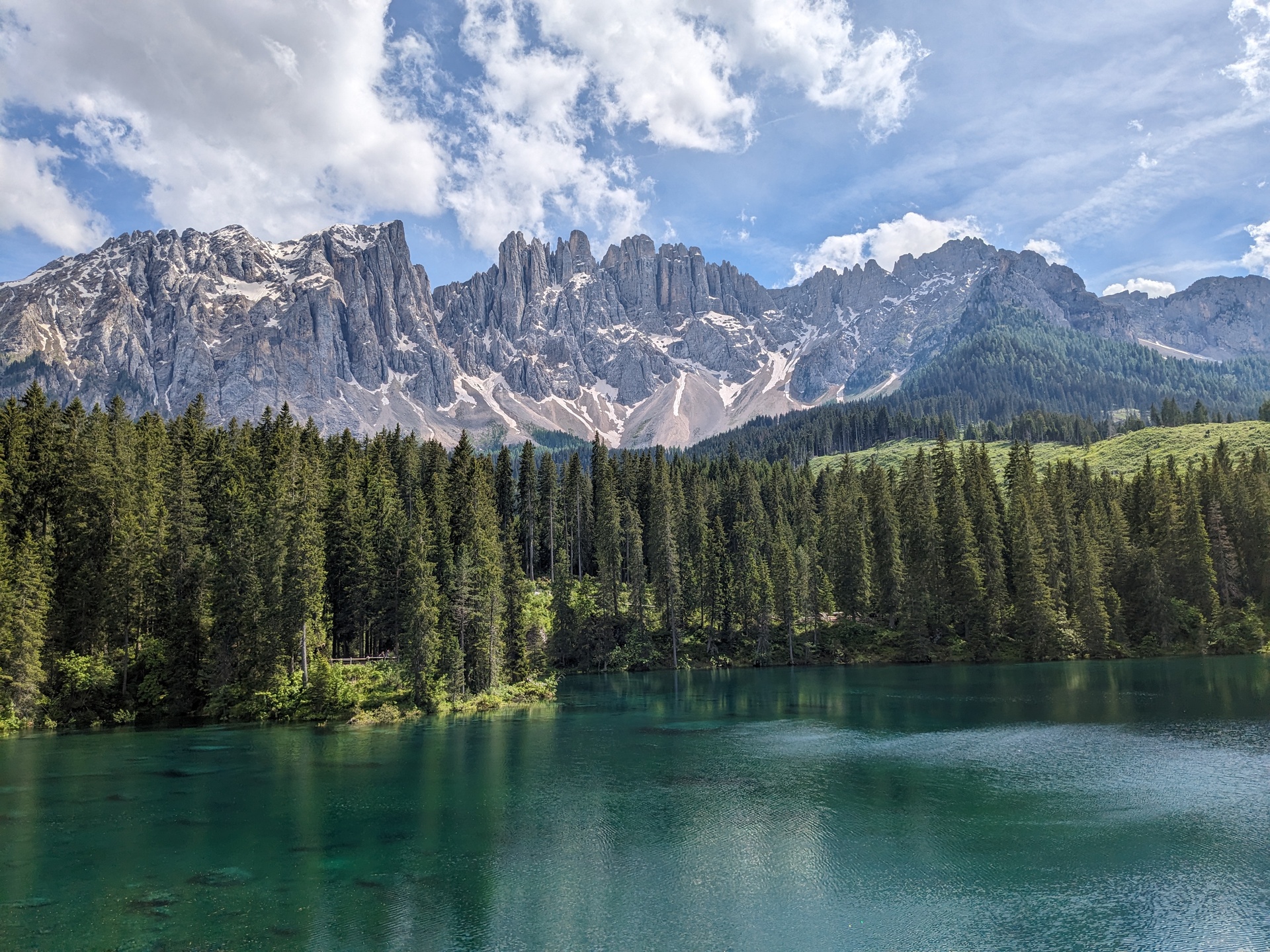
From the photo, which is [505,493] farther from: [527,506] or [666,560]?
[666,560]

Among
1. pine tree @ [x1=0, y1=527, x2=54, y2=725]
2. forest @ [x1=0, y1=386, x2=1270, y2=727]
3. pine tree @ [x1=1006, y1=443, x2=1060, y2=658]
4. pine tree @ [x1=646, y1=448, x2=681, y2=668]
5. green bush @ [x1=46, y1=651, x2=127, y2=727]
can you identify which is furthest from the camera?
pine tree @ [x1=646, y1=448, x2=681, y2=668]

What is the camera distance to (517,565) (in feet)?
270

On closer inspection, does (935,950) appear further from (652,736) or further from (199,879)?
(652,736)

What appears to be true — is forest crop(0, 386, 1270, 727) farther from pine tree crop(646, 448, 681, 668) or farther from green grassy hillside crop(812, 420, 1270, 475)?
green grassy hillside crop(812, 420, 1270, 475)

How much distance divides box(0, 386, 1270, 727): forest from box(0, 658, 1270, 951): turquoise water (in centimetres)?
902

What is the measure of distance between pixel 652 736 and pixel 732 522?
7528cm

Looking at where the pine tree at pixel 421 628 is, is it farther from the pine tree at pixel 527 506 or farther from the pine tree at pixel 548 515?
the pine tree at pixel 527 506

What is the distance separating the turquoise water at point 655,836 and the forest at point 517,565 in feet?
29.6

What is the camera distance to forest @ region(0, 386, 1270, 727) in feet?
205

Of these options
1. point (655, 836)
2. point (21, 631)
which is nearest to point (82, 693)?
point (21, 631)

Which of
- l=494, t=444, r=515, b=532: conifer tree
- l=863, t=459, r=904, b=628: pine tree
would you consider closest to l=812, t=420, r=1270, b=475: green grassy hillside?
l=863, t=459, r=904, b=628: pine tree

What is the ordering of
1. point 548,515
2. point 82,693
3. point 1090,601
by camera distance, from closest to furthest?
point 82,693, point 1090,601, point 548,515

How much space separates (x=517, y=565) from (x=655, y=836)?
52880mm

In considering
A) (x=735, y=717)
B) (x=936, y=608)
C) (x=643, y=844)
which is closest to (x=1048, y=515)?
(x=936, y=608)
